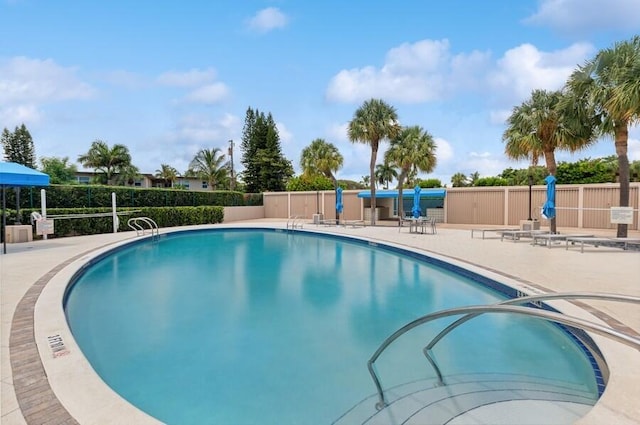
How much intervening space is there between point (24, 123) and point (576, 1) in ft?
161

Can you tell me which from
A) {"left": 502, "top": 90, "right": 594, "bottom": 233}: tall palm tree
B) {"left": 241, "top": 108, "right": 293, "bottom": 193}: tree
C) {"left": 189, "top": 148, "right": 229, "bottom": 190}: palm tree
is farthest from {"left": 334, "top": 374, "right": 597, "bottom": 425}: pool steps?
{"left": 241, "top": 108, "right": 293, "bottom": 193}: tree

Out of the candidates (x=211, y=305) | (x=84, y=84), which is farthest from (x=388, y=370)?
(x=84, y=84)

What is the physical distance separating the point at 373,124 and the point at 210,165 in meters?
25.1

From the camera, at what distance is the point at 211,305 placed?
693 cm

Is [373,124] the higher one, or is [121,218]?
[373,124]

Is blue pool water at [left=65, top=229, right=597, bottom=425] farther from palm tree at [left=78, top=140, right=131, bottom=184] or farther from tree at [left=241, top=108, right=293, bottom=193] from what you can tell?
tree at [left=241, top=108, right=293, bottom=193]

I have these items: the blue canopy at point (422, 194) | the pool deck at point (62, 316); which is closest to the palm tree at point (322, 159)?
the blue canopy at point (422, 194)

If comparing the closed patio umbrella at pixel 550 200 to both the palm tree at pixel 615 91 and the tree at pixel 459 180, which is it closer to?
the palm tree at pixel 615 91

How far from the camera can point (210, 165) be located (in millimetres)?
40375

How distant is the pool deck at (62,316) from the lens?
106 inches

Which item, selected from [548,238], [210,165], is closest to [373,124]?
[548,238]

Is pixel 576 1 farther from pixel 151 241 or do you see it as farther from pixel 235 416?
pixel 151 241

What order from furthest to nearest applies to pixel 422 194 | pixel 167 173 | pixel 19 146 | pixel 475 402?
pixel 167 173 → pixel 19 146 → pixel 422 194 → pixel 475 402

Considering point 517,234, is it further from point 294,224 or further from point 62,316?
point 62,316
